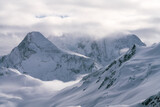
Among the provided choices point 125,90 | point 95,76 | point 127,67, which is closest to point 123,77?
point 127,67

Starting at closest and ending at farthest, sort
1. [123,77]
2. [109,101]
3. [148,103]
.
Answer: [148,103] → [109,101] → [123,77]

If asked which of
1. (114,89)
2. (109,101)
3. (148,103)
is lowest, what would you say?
(148,103)

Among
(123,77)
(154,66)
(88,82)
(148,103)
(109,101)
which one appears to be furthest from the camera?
(88,82)

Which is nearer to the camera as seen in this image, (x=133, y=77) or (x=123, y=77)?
(x=133, y=77)

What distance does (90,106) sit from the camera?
5059 inches

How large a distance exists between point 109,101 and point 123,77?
70.8 ft

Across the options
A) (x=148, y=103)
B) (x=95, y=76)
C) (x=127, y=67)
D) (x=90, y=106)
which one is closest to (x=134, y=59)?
(x=127, y=67)

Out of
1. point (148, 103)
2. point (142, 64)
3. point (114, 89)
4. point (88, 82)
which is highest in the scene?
point (88, 82)

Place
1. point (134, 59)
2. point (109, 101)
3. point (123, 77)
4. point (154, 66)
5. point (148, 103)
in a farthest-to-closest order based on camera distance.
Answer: point (134, 59), point (123, 77), point (154, 66), point (109, 101), point (148, 103)

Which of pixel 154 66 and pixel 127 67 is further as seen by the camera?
pixel 127 67

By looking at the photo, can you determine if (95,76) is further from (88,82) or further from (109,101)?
(109,101)

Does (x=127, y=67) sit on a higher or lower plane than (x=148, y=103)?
higher

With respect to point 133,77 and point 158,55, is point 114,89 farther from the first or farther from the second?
point 158,55

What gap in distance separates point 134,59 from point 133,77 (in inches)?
783
